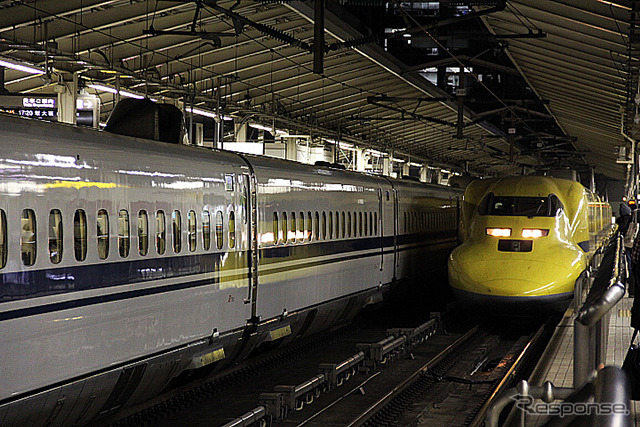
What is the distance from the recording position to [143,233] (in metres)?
9.99

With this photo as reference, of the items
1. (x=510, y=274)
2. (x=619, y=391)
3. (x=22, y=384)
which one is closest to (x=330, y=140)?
(x=510, y=274)

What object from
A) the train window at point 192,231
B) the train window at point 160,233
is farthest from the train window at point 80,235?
the train window at point 192,231

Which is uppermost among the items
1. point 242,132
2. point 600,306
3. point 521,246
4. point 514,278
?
point 242,132

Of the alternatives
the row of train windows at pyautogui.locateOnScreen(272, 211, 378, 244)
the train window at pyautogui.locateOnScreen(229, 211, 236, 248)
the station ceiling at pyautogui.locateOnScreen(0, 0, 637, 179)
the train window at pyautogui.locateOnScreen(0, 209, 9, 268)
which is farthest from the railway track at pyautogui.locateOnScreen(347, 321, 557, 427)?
the station ceiling at pyautogui.locateOnScreen(0, 0, 637, 179)

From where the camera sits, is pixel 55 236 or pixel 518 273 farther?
pixel 518 273

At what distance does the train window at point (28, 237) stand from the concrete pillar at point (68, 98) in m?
13.0

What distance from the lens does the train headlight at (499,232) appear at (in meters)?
19.0

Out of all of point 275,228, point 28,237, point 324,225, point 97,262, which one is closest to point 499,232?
point 324,225

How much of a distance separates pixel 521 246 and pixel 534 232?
0.45 metres

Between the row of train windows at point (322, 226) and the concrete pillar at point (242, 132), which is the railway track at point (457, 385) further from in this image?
the concrete pillar at point (242, 132)

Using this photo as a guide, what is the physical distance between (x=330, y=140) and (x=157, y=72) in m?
18.2

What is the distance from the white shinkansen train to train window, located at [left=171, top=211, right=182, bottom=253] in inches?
1.0

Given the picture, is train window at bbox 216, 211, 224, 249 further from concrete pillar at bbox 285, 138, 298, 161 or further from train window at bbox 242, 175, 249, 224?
concrete pillar at bbox 285, 138, 298, 161

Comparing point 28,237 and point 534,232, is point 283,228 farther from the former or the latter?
point 28,237
